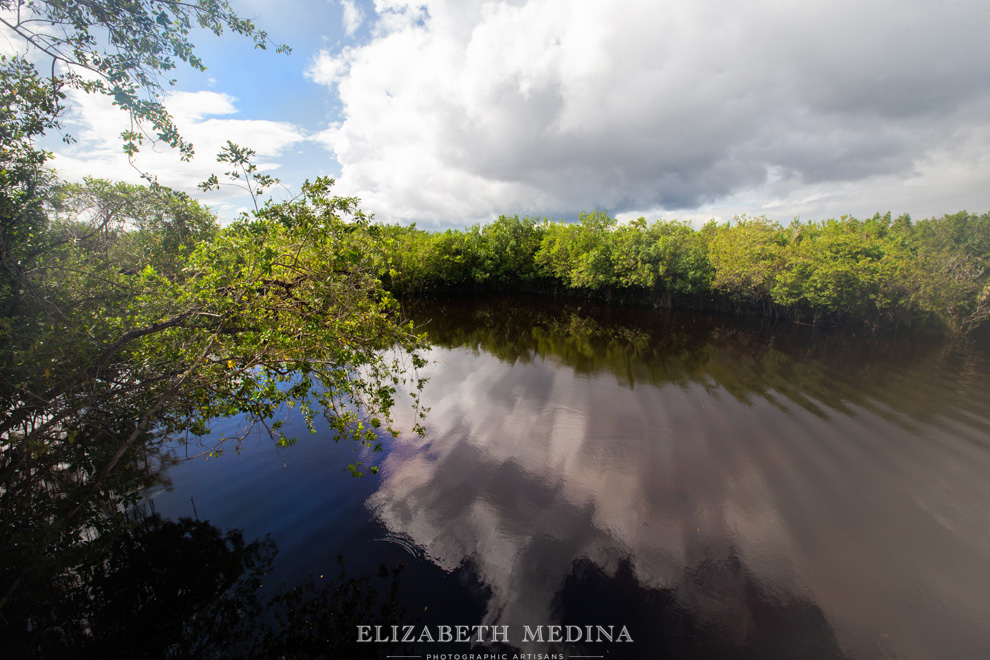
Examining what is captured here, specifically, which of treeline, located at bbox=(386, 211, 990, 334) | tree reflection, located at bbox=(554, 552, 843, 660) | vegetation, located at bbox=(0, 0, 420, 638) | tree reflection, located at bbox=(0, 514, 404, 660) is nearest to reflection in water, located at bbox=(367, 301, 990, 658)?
tree reflection, located at bbox=(554, 552, 843, 660)

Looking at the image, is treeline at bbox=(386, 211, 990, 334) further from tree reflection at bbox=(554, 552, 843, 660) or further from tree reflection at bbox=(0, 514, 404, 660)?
tree reflection at bbox=(554, 552, 843, 660)

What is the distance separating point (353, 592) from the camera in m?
8.06

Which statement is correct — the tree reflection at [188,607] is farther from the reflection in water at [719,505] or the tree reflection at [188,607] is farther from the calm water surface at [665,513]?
the reflection in water at [719,505]

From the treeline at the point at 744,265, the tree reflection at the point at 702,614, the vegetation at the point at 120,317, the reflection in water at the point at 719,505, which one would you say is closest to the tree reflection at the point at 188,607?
the vegetation at the point at 120,317

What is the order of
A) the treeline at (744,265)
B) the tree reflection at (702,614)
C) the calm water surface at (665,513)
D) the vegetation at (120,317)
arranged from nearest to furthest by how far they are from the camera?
the vegetation at (120,317) < the tree reflection at (702,614) < the calm water surface at (665,513) < the treeline at (744,265)

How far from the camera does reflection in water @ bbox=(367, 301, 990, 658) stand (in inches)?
307

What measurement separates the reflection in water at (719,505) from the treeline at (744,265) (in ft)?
45.2

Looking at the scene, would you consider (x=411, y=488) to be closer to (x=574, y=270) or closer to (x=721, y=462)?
(x=721, y=462)

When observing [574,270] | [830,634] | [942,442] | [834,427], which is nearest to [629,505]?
[830,634]

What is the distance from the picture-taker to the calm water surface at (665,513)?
773 cm

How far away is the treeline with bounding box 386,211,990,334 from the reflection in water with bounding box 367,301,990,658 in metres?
13.8

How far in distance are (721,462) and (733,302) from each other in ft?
143

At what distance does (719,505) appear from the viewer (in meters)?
10.9

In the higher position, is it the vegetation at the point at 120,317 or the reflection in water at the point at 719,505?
the vegetation at the point at 120,317
